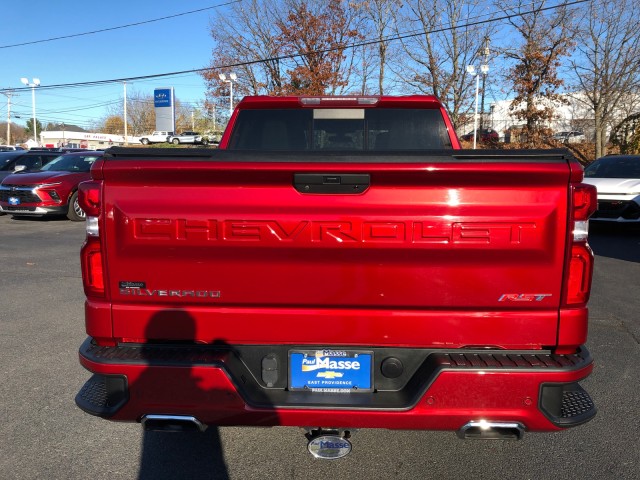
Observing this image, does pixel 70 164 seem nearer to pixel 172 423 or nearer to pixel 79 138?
pixel 172 423

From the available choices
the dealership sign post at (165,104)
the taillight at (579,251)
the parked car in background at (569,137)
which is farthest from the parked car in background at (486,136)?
the taillight at (579,251)

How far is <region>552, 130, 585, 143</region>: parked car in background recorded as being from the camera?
3115 cm

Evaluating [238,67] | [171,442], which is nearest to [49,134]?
[238,67]

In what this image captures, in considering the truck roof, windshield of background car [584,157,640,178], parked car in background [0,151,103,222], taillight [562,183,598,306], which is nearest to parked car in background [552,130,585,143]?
windshield of background car [584,157,640,178]

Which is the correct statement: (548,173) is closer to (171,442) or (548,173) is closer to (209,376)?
(209,376)

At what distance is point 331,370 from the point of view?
2.35 metres

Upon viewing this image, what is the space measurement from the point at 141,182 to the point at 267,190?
56cm

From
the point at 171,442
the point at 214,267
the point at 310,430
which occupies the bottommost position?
the point at 171,442

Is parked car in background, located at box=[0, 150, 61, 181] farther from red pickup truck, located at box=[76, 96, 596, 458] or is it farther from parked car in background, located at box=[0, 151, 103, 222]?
red pickup truck, located at box=[76, 96, 596, 458]

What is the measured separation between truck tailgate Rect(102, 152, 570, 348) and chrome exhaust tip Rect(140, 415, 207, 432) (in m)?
0.48

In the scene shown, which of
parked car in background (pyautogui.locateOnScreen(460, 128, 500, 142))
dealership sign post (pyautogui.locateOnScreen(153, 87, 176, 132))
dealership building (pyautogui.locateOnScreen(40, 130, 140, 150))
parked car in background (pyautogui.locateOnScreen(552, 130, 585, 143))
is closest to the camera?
parked car in background (pyautogui.locateOnScreen(552, 130, 585, 143))

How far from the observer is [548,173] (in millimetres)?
2121

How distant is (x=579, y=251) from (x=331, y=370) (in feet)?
3.99

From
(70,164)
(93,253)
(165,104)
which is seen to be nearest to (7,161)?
(70,164)
